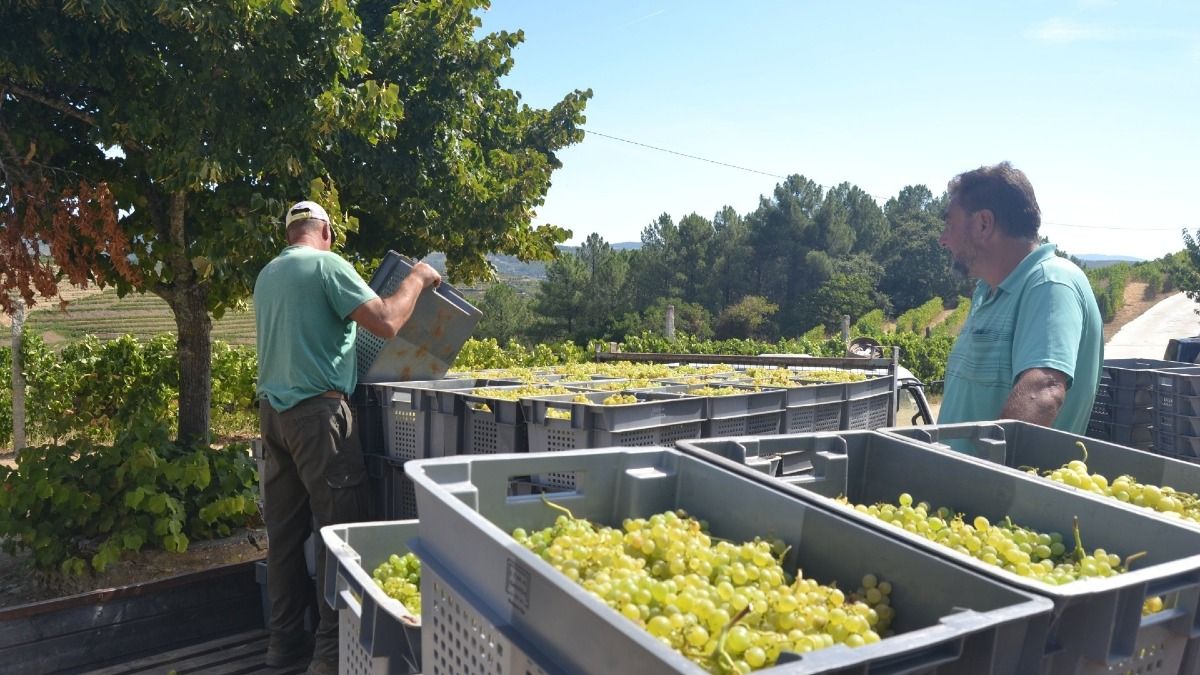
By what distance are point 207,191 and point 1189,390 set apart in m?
5.99

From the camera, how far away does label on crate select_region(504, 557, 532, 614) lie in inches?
45.3

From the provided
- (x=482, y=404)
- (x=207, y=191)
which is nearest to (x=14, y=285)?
(x=207, y=191)

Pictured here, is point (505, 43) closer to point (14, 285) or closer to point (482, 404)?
point (14, 285)

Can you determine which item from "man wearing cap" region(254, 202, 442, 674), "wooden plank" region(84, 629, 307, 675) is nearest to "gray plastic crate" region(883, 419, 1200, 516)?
"man wearing cap" region(254, 202, 442, 674)

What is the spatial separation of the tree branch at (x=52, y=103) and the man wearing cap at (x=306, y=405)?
8.05 feet

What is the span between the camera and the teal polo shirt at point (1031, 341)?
266 cm

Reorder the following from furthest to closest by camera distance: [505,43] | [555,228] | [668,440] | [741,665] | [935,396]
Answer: [935,396]
[555,228]
[505,43]
[668,440]
[741,665]

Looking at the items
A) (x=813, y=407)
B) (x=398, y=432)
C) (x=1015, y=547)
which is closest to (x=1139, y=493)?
(x=1015, y=547)

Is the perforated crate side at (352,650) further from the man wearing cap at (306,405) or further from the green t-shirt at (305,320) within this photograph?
the green t-shirt at (305,320)

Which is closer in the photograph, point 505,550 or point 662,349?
point 505,550

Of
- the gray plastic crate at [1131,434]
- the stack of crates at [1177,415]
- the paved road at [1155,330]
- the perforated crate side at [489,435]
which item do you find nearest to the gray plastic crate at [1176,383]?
the stack of crates at [1177,415]

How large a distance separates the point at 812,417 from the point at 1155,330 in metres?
47.5

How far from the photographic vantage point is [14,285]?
5074mm

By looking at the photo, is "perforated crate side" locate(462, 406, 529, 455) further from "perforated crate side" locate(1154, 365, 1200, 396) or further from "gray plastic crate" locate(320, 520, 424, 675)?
"perforated crate side" locate(1154, 365, 1200, 396)
